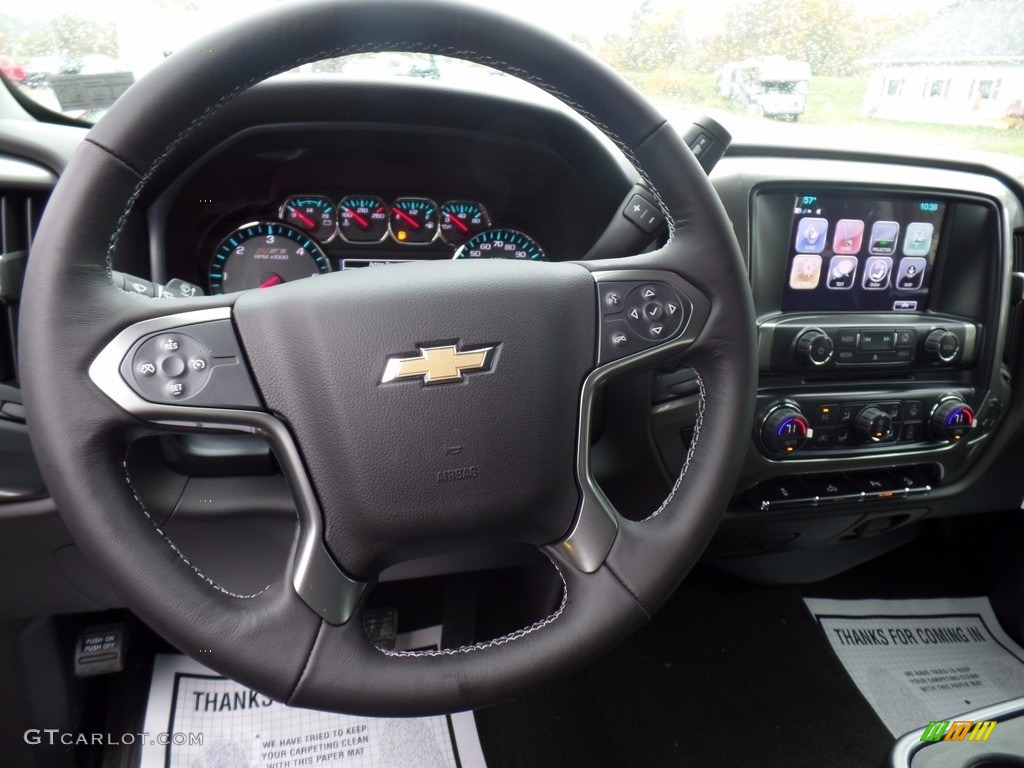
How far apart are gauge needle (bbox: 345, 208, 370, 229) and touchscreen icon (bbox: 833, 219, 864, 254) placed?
74 cm

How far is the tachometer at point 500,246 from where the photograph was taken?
4.07 feet

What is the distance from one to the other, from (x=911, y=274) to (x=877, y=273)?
8 centimetres

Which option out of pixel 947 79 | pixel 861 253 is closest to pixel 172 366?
pixel 861 253

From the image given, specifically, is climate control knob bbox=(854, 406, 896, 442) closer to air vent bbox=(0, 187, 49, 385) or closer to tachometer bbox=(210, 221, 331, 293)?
tachometer bbox=(210, 221, 331, 293)

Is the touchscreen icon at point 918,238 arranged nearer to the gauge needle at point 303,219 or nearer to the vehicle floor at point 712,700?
the vehicle floor at point 712,700

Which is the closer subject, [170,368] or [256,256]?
[170,368]

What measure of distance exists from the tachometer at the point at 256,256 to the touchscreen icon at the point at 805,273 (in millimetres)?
754

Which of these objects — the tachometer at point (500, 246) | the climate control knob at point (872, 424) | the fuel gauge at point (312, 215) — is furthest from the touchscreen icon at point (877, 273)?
the fuel gauge at point (312, 215)

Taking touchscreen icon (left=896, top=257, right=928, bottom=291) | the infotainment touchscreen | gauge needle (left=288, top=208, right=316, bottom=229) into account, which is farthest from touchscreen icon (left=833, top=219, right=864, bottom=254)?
gauge needle (left=288, top=208, right=316, bottom=229)

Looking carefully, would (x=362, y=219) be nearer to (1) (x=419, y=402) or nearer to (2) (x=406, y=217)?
(2) (x=406, y=217)

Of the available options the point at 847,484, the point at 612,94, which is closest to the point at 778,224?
the point at 847,484

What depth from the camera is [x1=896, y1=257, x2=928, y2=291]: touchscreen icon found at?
4.26ft

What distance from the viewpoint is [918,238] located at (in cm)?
130

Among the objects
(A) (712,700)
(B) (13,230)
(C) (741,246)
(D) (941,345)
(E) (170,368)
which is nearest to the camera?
(E) (170,368)
